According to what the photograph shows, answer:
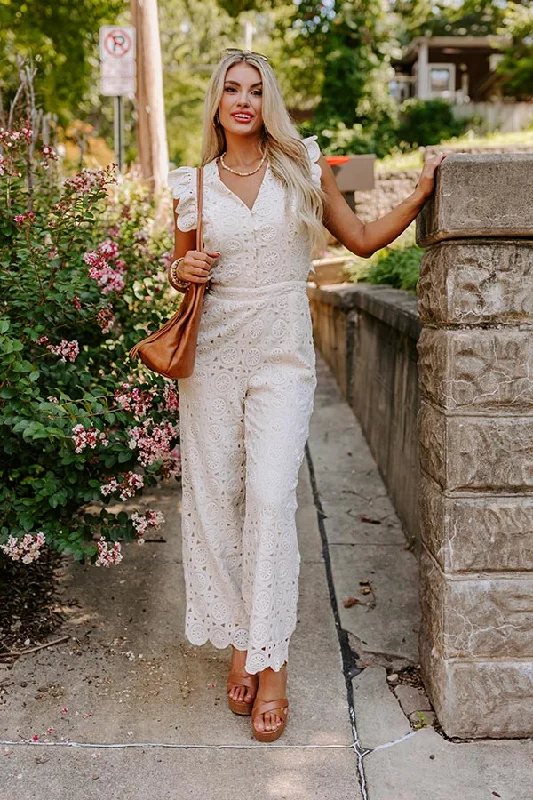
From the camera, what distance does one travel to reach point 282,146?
2666mm

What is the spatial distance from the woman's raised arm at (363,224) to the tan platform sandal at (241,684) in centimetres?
149

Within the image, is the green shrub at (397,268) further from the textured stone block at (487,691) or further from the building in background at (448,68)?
the building in background at (448,68)

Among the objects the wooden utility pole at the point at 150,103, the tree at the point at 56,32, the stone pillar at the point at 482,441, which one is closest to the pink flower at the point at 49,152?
the stone pillar at the point at 482,441

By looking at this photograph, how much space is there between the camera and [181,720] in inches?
107

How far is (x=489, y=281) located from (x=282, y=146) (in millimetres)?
791

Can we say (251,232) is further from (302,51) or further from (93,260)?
(302,51)

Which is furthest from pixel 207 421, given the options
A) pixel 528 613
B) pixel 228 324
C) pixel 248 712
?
pixel 528 613

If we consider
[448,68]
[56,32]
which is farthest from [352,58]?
[448,68]

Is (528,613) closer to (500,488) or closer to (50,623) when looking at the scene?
(500,488)

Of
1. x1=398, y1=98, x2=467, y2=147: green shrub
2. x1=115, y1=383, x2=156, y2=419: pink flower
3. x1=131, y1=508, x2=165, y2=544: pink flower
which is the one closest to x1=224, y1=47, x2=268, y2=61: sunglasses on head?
x1=115, y1=383, x2=156, y2=419: pink flower

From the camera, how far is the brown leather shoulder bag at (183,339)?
2.59 m

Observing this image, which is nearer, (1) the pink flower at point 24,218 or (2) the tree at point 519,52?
(1) the pink flower at point 24,218

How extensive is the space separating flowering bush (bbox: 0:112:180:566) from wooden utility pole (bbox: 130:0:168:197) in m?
4.51

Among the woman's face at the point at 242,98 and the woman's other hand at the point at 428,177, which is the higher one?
the woman's face at the point at 242,98
